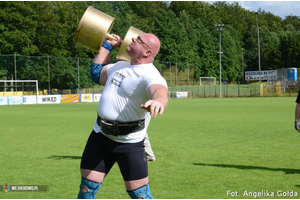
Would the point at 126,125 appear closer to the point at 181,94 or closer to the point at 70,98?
the point at 70,98

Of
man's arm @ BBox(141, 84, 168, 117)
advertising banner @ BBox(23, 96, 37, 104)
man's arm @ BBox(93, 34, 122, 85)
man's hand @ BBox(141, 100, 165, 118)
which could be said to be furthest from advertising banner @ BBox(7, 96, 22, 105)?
man's hand @ BBox(141, 100, 165, 118)

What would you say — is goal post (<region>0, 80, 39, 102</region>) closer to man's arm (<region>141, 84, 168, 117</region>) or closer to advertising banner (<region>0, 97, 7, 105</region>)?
advertising banner (<region>0, 97, 7, 105</region>)

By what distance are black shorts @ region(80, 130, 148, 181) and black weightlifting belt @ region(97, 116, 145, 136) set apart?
0.13 m

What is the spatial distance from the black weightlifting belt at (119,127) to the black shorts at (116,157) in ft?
0.43

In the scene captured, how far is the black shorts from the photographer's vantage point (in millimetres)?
4160

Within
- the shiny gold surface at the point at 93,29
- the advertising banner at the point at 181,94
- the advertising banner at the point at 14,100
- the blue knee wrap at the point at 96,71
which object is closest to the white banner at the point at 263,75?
the advertising banner at the point at 181,94

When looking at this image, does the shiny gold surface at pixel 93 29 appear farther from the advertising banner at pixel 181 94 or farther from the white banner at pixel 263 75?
the white banner at pixel 263 75

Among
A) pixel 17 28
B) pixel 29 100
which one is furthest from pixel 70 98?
pixel 17 28

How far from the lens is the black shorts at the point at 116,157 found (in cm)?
416

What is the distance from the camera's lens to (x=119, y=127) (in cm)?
408

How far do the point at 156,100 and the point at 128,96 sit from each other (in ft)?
1.90

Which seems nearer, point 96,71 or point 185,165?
point 96,71

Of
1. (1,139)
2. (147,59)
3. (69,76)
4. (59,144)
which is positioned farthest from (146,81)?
(69,76)

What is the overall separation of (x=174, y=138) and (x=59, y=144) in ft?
11.9
